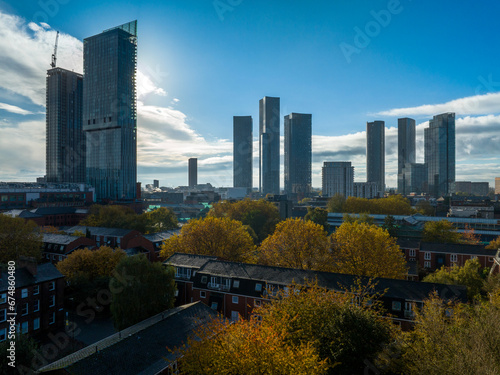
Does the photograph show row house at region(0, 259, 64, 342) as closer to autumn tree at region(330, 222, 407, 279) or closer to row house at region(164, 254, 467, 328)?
row house at region(164, 254, 467, 328)

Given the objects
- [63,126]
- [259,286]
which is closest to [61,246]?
[259,286]

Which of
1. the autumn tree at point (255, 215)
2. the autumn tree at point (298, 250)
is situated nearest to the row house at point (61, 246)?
the autumn tree at point (298, 250)

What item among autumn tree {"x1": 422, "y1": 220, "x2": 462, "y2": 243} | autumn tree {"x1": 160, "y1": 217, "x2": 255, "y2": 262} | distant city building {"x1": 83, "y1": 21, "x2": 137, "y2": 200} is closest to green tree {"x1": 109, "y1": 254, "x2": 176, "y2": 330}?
autumn tree {"x1": 160, "y1": 217, "x2": 255, "y2": 262}

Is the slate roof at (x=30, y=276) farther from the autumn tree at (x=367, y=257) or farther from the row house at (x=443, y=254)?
the row house at (x=443, y=254)

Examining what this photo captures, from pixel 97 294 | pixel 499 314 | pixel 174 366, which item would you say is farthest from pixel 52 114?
pixel 499 314

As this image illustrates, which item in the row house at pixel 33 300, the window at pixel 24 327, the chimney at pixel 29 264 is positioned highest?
the chimney at pixel 29 264

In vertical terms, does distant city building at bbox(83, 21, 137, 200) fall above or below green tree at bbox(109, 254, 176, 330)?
above

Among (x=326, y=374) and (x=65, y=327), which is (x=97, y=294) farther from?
(x=326, y=374)
